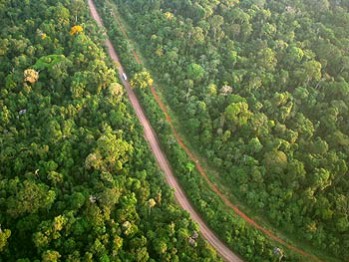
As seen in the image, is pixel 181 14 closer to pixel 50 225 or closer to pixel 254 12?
pixel 254 12

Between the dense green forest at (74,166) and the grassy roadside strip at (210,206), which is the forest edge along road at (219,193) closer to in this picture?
the grassy roadside strip at (210,206)

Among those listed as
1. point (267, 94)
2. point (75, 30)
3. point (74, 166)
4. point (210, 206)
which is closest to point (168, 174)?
point (210, 206)

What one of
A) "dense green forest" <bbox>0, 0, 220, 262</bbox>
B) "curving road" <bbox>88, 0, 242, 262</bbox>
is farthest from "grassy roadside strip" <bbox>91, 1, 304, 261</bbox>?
"dense green forest" <bbox>0, 0, 220, 262</bbox>

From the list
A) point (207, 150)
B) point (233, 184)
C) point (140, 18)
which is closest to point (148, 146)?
point (207, 150)

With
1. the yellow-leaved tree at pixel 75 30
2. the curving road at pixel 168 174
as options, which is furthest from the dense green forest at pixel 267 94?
the yellow-leaved tree at pixel 75 30

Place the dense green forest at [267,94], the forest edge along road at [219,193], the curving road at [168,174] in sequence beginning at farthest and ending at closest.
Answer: the dense green forest at [267,94], the forest edge along road at [219,193], the curving road at [168,174]

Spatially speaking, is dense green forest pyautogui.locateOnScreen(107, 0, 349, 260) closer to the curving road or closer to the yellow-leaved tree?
the curving road
